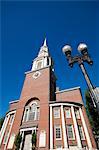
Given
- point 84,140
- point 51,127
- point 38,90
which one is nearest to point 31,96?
point 38,90

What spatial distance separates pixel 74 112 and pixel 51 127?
15.2 feet

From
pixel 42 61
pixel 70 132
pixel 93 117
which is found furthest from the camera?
pixel 42 61

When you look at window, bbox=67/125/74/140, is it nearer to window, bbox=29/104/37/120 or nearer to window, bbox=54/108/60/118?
window, bbox=54/108/60/118

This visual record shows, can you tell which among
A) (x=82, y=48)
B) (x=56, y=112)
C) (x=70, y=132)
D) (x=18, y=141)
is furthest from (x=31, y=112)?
(x=82, y=48)

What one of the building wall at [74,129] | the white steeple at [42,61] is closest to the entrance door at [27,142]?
the building wall at [74,129]

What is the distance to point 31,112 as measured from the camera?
26.4m

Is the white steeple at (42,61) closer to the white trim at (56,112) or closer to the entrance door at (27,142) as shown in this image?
the white trim at (56,112)

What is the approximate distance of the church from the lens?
20.8 metres

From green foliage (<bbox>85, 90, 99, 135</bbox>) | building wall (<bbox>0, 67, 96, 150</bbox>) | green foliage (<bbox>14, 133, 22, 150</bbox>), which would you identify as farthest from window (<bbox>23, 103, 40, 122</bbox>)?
green foliage (<bbox>85, 90, 99, 135</bbox>)

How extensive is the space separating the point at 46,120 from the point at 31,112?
14.8 ft

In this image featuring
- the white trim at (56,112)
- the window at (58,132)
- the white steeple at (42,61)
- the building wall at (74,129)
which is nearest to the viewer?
the building wall at (74,129)

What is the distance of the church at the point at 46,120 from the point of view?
20.8 metres

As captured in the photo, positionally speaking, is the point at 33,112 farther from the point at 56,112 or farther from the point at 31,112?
the point at 56,112

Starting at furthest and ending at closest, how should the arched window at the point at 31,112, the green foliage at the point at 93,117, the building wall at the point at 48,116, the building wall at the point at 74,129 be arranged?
the green foliage at the point at 93,117
the arched window at the point at 31,112
the building wall at the point at 48,116
the building wall at the point at 74,129
